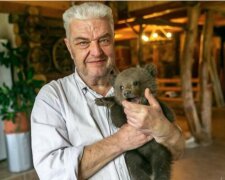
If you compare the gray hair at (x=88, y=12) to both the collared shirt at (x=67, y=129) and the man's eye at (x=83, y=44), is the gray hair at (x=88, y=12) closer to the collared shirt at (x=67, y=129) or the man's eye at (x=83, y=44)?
the man's eye at (x=83, y=44)

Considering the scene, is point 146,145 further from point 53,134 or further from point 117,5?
point 117,5

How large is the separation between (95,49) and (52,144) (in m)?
0.47

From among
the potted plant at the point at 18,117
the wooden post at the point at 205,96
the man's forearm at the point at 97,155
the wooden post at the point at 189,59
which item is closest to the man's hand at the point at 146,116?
the man's forearm at the point at 97,155

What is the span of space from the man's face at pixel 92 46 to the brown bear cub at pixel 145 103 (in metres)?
0.10

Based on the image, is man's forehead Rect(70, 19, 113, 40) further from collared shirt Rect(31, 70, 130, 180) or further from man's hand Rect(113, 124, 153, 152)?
man's hand Rect(113, 124, 153, 152)

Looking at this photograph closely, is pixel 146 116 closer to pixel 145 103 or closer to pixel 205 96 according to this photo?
pixel 145 103

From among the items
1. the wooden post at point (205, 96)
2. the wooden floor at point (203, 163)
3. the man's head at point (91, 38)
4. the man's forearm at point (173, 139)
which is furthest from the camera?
the wooden post at point (205, 96)

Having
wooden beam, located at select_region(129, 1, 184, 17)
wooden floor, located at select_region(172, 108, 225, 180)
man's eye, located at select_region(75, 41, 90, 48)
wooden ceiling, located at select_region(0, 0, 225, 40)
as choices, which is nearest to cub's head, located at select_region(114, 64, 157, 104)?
man's eye, located at select_region(75, 41, 90, 48)

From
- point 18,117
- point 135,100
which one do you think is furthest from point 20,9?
point 135,100

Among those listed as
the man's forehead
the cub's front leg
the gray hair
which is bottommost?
the cub's front leg

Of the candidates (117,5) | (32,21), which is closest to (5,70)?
(32,21)

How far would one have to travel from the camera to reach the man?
1.19m

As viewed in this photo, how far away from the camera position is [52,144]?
121 cm

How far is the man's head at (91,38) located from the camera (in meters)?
1.37
